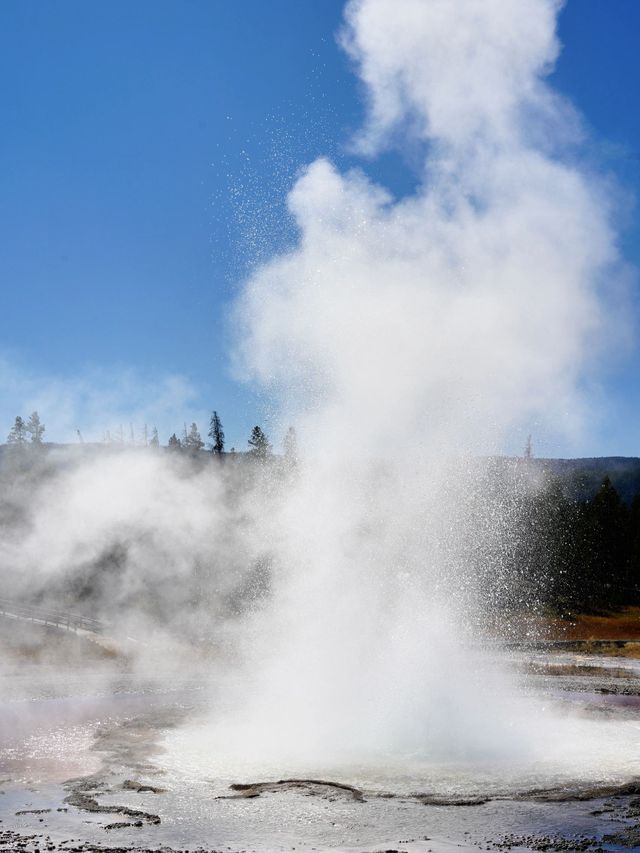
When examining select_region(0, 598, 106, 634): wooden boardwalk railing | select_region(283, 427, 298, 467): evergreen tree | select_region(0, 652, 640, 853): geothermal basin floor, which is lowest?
select_region(0, 652, 640, 853): geothermal basin floor

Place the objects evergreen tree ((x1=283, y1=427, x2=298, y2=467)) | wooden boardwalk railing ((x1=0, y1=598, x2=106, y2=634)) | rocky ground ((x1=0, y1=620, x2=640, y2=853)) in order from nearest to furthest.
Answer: rocky ground ((x1=0, y1=620, x2=640, y2=853)) → wooden boardwalk railing ((x1=0, y1=598, x2=106, y2=634)) → evergreen tree ((x1=283, y1=427, x2=298, y2=467))

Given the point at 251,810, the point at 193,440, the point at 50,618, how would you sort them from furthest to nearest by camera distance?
the point at 193,440
the point at 50,618
the point at 251,810

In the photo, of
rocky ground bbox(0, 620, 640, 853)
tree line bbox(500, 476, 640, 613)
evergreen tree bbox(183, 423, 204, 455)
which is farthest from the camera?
evergreen tree bbox(183, 423, 204, 455)

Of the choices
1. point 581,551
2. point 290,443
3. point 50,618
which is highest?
point 290,443

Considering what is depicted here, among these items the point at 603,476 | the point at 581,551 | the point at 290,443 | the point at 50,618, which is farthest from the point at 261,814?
the point at 603,476

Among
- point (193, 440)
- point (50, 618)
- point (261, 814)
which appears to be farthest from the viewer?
point (193, 440)

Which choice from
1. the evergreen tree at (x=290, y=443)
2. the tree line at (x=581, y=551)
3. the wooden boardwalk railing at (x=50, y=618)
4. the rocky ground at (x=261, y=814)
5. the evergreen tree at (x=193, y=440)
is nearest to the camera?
the rocky ground at (x=261, y=814)

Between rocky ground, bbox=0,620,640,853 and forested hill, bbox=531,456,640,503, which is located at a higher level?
forested hill, bbox=531,456,640,503

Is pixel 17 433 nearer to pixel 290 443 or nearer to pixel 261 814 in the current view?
pixel 290 443

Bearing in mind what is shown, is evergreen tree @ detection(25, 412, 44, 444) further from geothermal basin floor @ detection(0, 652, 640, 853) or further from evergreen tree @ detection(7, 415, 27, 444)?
geothermal basin floor @ detection(0, 652, 640, 853)

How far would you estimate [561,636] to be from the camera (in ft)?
161

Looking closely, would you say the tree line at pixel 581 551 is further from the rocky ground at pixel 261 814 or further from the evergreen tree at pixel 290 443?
the rocky ground at pixel 261 814

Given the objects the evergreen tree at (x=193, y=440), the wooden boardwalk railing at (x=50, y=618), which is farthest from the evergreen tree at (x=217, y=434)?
the wooden boardwalk railing at (x=50, y=618)

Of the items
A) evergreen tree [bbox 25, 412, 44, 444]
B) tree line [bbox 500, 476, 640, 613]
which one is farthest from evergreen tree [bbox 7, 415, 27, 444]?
tree line [bbox 500, 476, 640, 613]
